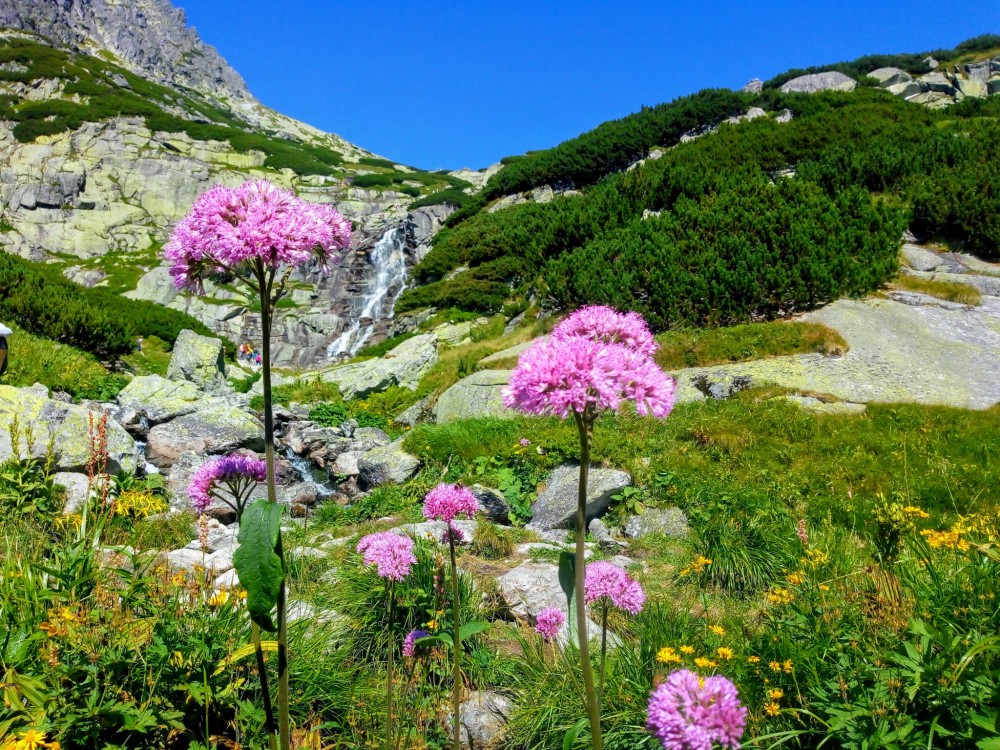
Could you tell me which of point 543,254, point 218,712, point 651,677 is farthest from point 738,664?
point 543,254

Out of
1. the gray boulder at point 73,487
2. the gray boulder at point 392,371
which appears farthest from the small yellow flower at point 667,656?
the gray boulder at point 392,371

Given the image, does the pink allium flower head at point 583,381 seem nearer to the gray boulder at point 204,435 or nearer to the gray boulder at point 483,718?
the gray boulder at point 483,718

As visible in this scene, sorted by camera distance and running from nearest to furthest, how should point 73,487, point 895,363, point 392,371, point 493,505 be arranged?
point 73,487
point 493,505
point 895,363
point 392,371

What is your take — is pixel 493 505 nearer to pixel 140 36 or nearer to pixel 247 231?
pixel 247 231

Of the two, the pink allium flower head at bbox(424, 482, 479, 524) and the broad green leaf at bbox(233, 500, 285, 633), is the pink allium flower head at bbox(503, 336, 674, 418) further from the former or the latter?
the pink allium flower head at bbox(424, 482, 479, 524)

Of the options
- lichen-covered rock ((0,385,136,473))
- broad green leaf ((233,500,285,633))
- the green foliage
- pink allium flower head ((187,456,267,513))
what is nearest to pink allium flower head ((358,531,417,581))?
pink allium flower head ((187,456,267,513))

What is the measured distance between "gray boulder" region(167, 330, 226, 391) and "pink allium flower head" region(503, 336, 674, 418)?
16.4m

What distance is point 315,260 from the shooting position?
8.42 feet

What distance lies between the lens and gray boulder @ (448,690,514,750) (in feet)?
10.8

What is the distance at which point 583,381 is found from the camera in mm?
1814

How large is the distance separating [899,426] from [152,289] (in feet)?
166

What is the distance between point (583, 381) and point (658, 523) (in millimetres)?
5740

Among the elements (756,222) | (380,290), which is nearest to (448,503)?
(756,222)

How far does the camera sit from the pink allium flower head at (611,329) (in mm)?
2217
